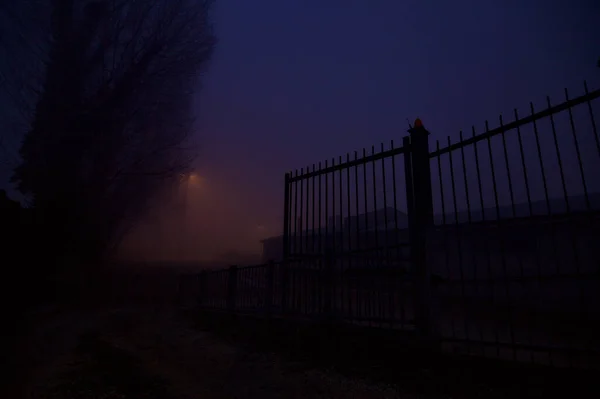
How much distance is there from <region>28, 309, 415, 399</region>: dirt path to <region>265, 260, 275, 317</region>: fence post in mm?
948

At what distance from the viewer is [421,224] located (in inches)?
175

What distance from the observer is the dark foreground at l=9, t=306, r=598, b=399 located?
3279 millimetres

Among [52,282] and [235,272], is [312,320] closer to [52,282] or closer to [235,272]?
[235,272]

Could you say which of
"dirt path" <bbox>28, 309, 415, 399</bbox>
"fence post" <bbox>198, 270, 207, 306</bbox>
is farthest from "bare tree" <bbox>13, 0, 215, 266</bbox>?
"dirt path" <bbox>28, 309, 415, 399</bbox>

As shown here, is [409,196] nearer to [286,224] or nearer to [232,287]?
[286,224]

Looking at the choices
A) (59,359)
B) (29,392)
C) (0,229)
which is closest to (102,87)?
(0,229)

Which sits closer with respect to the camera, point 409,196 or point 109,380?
point 109,380

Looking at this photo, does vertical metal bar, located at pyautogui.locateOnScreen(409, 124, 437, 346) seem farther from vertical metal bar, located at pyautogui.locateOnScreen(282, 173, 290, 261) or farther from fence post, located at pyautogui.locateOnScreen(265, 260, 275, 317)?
fence post, located at pyautogui.locateOnScreen(265, 260, 275, 317)

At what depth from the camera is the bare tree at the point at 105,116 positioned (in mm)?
14375

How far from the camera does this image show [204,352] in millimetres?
5840

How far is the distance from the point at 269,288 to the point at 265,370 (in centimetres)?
227

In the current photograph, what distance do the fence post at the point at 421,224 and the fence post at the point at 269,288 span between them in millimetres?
3142

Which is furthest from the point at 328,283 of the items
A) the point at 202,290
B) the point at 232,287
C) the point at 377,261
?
the point at 202,290

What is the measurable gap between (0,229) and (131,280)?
8647 millimetres
